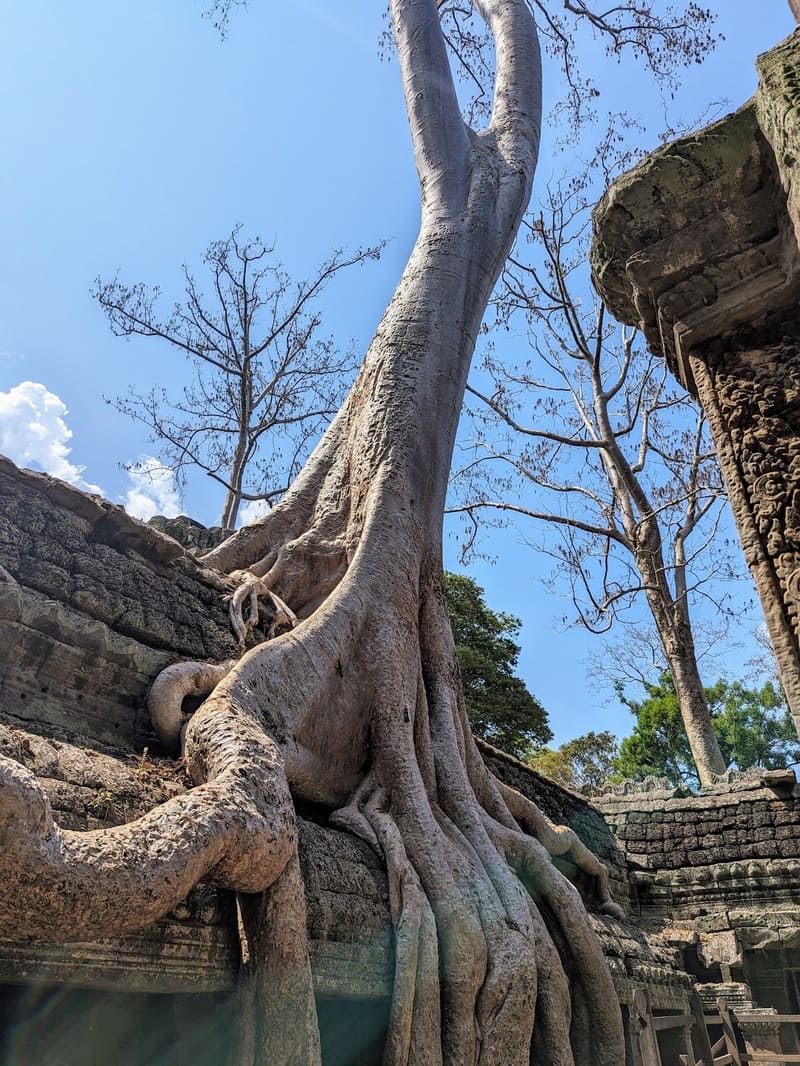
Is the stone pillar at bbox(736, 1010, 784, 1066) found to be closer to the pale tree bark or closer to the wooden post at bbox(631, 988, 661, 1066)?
the pale tree bark

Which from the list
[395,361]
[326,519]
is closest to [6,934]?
[326,519]

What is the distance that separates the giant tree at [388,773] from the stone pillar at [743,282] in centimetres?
147

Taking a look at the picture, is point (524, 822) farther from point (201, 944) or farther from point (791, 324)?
point (791, 324)

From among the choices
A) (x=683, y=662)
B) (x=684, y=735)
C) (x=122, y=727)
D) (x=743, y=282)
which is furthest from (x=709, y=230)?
(x=684, y=735)

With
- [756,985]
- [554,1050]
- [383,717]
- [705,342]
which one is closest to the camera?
[705,342]

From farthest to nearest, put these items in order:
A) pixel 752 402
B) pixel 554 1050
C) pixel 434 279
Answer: pixel 434 279, pixel 554 1050, pixel 752 402

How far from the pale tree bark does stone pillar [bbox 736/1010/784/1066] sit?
40.6 inches

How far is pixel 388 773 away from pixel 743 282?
2362 mm

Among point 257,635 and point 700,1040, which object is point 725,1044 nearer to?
point 700,1040

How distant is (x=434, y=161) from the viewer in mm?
6027

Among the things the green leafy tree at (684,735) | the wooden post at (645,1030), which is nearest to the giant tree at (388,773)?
the wooden post at (645,1030)

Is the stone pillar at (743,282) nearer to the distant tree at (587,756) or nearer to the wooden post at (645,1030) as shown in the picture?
the wooden post at (645,1030)

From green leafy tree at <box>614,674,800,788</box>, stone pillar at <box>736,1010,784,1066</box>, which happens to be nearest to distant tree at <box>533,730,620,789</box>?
green leafy tree at <box>614,674,800,788</box>

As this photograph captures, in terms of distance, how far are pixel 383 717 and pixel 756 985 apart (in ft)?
17.9
